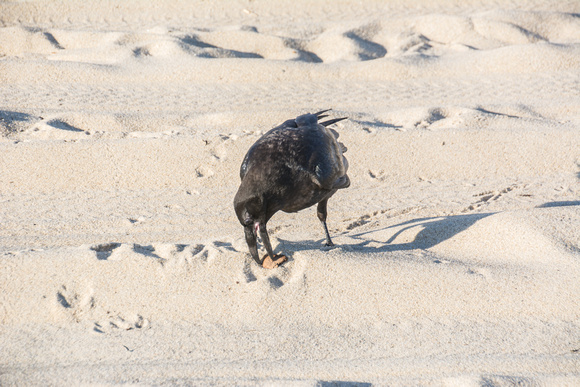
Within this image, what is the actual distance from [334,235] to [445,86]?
12.1ft

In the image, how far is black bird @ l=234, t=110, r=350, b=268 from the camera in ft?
10.4

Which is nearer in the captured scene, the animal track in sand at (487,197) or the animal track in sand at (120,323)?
the animal track in sand at (120,323)

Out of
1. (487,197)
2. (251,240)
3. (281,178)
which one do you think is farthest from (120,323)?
(487,197)

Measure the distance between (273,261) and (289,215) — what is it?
1.30 m

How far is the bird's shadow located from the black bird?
46 cm

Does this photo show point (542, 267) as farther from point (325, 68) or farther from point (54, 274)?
point (325, 68)

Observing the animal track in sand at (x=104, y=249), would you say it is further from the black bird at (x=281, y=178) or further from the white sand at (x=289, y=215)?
the black bird at (x=281, y=178)

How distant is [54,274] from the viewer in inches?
132

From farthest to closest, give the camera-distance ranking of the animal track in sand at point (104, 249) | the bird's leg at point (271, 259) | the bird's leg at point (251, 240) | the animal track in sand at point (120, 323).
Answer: the animal track in sand at point (104, 249), the bird's leg at point (271, 259), the bird's leg at point (251, 240), the animal track in sand at point (120, 323)

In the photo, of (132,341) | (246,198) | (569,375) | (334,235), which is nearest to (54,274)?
(132,341)

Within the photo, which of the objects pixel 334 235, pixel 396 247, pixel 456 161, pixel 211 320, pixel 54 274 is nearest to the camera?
pixel 211 320

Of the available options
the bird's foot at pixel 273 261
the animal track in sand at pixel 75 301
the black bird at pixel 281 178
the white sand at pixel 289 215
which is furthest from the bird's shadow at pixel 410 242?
the animal track in sand at pixel 75 301

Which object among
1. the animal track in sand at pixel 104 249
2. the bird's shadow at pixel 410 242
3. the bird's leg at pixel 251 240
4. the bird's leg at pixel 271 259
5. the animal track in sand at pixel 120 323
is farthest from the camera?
the bird's shadow at pixel 410 242

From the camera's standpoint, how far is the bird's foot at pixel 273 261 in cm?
344
